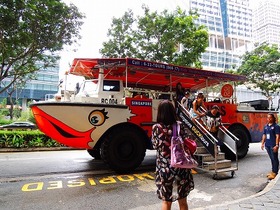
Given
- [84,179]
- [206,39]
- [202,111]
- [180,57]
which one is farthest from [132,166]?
[206,39]

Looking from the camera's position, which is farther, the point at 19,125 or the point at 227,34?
the point at 227,34

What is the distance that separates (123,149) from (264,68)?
672 inches

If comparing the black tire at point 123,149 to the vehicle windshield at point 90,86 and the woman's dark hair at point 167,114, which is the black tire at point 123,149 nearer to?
Result: the vehicle windshield at point 90,86

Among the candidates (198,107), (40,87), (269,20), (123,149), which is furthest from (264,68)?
(40,87)

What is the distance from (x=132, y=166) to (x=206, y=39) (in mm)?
11798

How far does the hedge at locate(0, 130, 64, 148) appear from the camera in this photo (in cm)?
1134

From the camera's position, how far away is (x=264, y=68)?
19.4m

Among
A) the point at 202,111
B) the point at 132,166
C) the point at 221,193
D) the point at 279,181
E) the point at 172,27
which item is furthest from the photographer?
the point at 172,27

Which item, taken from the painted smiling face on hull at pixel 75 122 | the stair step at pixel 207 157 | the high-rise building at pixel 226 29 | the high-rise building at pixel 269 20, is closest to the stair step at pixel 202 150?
the stair step at pixel 207 157

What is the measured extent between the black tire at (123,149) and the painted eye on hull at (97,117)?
399 millimetres

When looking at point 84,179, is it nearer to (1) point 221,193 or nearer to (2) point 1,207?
(2) point 1,207

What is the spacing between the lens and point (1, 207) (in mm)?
4020

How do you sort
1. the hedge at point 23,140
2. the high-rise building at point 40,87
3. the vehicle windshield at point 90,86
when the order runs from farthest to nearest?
the high-rise building at point 40,87
the hedge at point 23,140
the vehicle windshield at point 90,86

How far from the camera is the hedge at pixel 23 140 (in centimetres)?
1134
